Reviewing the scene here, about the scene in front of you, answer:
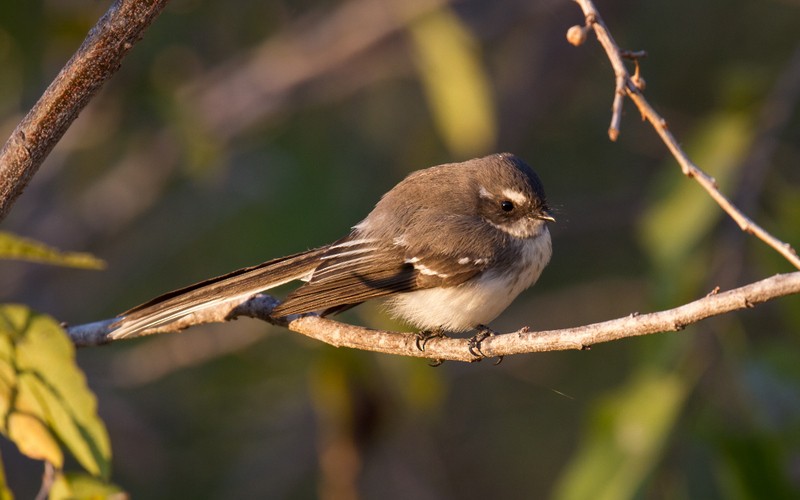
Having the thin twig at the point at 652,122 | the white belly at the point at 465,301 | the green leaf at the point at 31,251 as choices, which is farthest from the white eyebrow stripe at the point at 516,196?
the green leaf at the point at 31,251

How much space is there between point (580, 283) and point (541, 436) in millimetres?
1230

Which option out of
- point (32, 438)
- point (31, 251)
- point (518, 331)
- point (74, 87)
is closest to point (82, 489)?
point (32, 438)

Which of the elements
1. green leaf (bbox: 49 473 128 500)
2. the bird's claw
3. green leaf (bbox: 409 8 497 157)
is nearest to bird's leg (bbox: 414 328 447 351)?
the bird's claw

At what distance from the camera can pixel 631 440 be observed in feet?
12.8

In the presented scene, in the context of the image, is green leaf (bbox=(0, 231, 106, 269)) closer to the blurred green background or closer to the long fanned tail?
the long fanned tail

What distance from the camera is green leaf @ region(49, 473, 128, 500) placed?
2252 mm

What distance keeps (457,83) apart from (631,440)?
189 cm

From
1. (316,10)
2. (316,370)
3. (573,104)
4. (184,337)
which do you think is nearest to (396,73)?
(316,10)

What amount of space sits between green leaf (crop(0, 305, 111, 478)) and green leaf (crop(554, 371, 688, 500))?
2138 millimetres

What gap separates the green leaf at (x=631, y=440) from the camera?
12.6ft

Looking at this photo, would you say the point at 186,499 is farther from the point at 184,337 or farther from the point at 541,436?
the point at 541,436

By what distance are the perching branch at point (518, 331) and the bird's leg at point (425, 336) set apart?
2 cm

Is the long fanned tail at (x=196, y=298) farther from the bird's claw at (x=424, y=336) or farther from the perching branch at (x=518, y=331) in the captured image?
the bird's claw at (x=424, y=336)

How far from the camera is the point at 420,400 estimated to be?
15.4 ft
